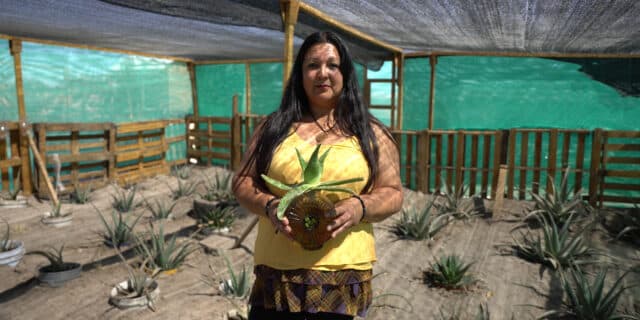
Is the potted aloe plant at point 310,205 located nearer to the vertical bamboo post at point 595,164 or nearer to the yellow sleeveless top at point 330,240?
the yellow sleeveless top at point 330,240

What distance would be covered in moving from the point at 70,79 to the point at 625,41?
7548 mm

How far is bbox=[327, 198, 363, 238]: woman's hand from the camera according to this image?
103cm

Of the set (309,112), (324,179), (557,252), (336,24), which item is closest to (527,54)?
(557,252)

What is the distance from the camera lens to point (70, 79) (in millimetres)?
6414

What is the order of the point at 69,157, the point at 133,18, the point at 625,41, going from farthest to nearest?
the point at 69,157 → the point at 625,41 → the point at 133,18

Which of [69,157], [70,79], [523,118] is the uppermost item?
[70,79]

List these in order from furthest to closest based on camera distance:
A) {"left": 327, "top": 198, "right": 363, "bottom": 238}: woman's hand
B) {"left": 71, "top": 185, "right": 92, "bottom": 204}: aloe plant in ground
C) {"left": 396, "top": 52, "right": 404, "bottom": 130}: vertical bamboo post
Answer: {"left": 396, "top": 52, "right": 404, "bottom": 130}: vertical bamboo post → {"left": 71, "top": 185, "right": 92, "bottom": 204}: aloe plant in ground → {"left": 327, "top": 198, "right": 363, "bottom": 238}: woman's hand

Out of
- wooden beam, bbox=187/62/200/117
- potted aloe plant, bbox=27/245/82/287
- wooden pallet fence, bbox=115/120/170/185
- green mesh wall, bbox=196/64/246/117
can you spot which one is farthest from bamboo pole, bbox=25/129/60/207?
green mesh wall, bbox=196/64/246/117

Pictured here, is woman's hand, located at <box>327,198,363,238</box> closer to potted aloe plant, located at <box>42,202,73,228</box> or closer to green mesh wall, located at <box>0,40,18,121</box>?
potted aloe plant, located at <box>42,202,73,228</box>

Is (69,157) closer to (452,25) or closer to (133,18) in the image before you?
(133,18)

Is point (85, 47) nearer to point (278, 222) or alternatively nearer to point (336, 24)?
point (336, 24)

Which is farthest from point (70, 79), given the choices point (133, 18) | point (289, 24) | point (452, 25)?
point (452, 25)

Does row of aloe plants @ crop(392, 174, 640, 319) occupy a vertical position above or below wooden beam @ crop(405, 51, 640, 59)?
below

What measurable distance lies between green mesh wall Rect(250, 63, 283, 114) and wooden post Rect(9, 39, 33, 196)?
3956mm
